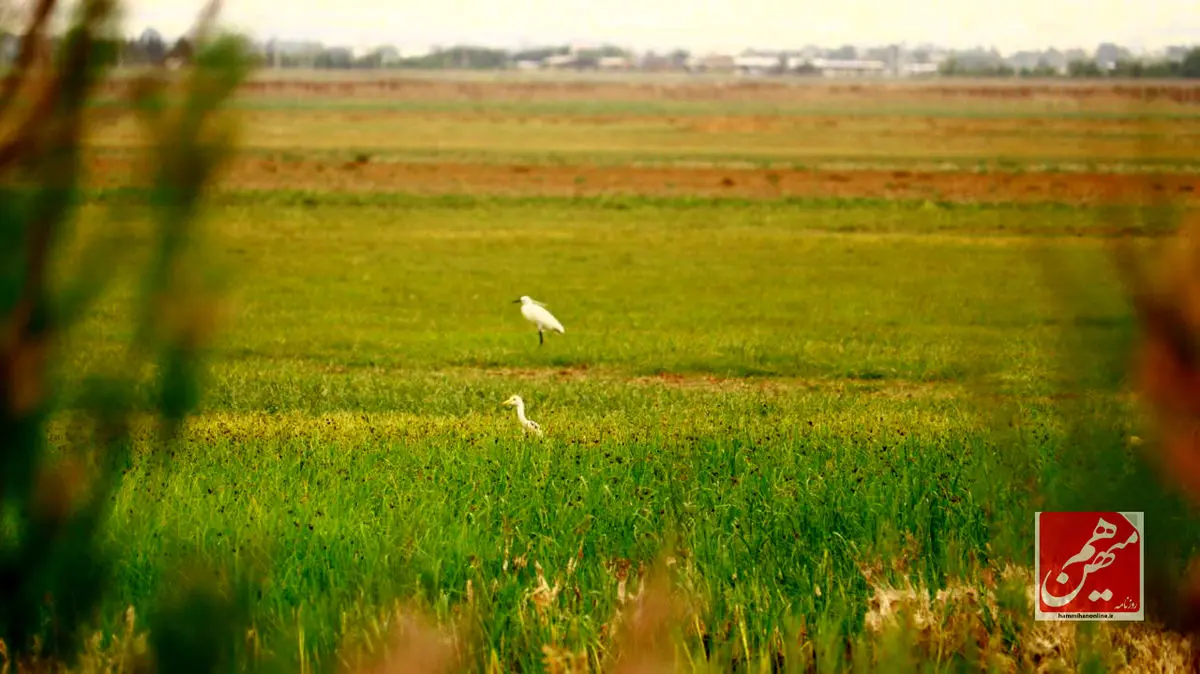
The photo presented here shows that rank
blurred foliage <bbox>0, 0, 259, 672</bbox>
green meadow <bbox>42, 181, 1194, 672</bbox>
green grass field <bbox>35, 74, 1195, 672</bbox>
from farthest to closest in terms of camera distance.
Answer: green grass field <bbox>35, 74, 1195, 672</bbox> → green meadow <bbox>42, 181, 1194, 672</bbox> → blurred foliage <bbox>0, 0, 259, 672</bbox>

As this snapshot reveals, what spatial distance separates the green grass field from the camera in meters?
4.77

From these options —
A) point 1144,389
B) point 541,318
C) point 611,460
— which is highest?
point 1144,389

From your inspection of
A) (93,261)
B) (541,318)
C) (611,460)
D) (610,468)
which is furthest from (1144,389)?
(541,318)

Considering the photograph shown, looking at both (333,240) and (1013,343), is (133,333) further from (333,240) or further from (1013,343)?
(333,240)

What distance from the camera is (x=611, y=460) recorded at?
791cm

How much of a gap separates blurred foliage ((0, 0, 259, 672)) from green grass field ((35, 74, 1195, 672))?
57 millimetres

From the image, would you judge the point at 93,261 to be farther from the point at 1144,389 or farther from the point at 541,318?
the point at 541,318

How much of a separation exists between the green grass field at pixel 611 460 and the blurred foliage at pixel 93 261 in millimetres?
57

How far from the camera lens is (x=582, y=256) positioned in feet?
87.9

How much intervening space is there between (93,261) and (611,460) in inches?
223

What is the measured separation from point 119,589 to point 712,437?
469cm

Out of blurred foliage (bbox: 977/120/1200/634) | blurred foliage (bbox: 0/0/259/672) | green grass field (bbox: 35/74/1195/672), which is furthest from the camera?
green grass field (bbox: 35/74/1195/672)

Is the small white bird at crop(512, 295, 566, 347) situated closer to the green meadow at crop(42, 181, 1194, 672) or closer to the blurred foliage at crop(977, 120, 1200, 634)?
the green meadow at crop(42, 181, 1194, 672)

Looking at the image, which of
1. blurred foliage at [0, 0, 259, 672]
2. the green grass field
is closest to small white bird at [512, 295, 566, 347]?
the green grass field
